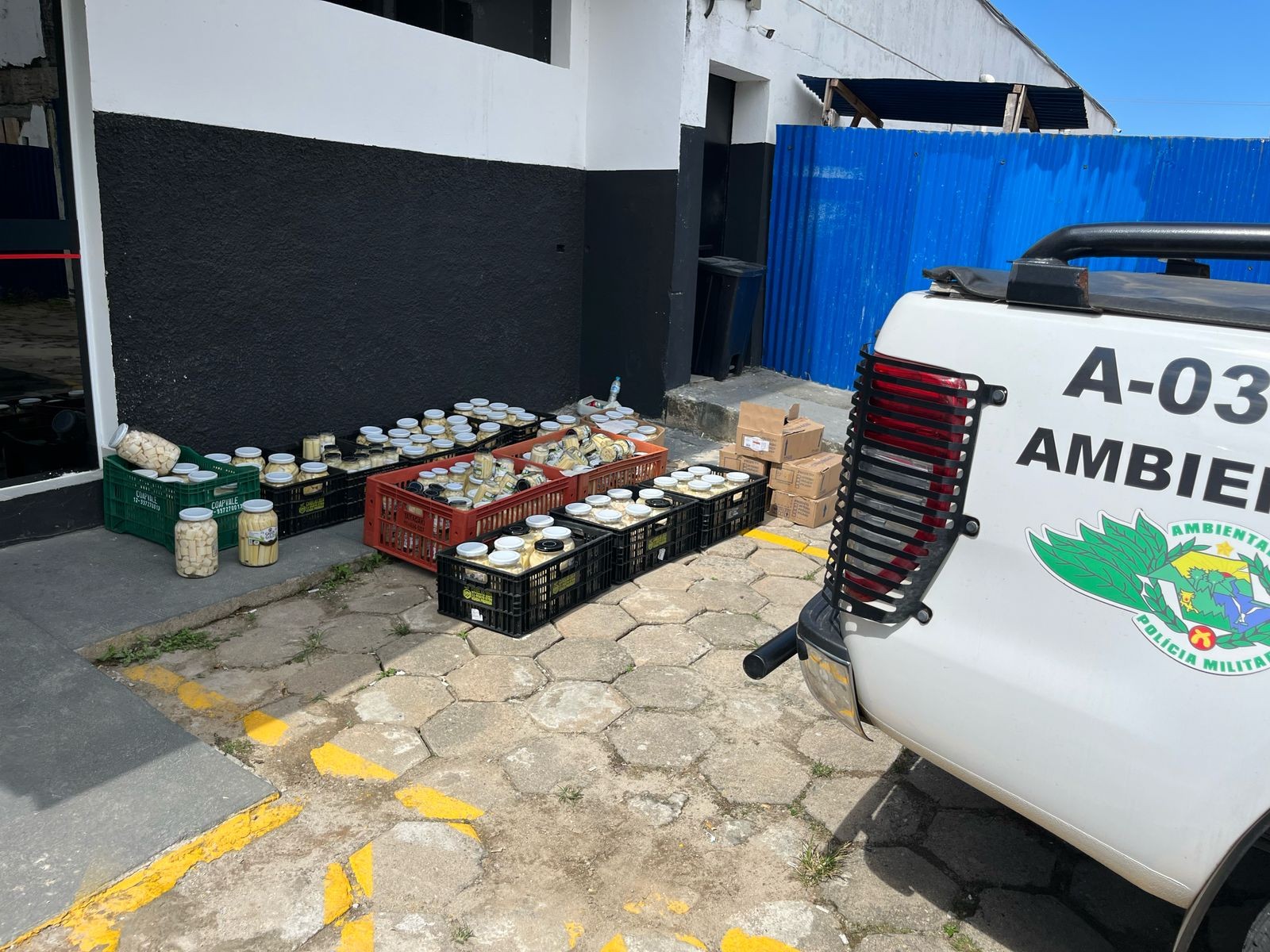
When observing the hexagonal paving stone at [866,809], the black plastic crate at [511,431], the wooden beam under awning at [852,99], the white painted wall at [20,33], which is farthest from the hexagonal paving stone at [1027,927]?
the wooden beam under awning at [852,99]

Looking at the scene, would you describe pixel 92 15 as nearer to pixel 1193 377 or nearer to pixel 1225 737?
pixel 1193 377

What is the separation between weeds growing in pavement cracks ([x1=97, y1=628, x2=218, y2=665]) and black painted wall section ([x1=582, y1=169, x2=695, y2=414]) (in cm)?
490

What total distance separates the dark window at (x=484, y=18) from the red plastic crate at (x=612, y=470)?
3.25 meters

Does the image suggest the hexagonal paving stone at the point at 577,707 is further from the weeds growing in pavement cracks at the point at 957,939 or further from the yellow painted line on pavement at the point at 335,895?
the weeds growing in pavement cracks at the point at 957,939

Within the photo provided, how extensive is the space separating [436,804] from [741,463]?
12.6 feet

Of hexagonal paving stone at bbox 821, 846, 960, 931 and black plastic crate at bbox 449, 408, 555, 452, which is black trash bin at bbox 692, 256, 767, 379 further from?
hexagonal paving stone at bbox 821, 846, 960, 931

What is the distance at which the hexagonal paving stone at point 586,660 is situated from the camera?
4258 mm

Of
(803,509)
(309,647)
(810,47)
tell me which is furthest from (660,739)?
(810,47)

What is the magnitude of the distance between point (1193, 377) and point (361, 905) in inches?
104

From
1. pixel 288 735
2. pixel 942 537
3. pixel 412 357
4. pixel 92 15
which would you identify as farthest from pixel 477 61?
pixel 942 537

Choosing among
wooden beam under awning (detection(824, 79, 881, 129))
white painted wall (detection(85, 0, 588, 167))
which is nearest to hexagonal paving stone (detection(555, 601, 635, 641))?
white painted wall (detection(85, 0, 588, 167))

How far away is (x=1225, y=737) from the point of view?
188cm

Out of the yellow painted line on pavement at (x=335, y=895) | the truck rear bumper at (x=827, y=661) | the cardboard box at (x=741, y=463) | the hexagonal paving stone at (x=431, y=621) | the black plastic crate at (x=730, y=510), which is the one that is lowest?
the yellow painted line on pavement at (x=335, y=895)

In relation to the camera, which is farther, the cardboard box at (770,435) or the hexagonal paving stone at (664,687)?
the cardboard box at (770,435)
